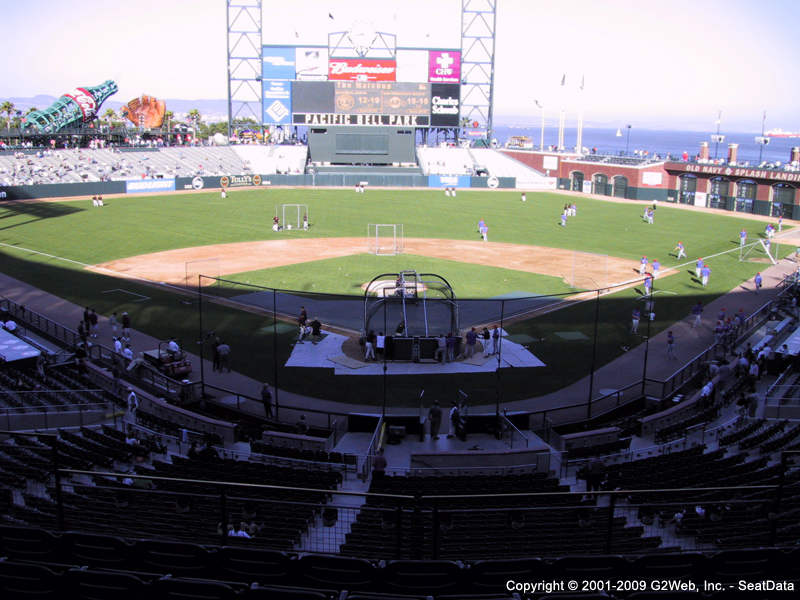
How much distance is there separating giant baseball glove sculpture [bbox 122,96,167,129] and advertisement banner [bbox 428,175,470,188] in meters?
56.9

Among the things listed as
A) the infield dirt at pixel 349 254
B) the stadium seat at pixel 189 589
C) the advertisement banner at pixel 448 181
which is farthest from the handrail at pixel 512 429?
the advertisement banner at pixel 448 181

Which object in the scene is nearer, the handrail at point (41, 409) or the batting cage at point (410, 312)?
the handrail at point (41, 409)

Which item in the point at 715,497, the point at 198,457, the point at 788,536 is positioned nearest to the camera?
the point at 788,536

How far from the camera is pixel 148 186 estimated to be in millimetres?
77688

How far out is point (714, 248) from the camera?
168ft

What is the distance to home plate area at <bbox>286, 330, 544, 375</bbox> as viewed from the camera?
2522cm

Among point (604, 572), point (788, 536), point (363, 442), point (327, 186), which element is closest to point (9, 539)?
point (604, 572)

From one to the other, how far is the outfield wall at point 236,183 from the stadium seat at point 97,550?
67353 mm

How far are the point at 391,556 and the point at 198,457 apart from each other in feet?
22.4

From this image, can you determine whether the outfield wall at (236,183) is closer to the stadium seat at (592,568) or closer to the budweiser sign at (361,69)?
the budweiser sign at (361,69)

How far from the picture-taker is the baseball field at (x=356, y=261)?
27609 mm

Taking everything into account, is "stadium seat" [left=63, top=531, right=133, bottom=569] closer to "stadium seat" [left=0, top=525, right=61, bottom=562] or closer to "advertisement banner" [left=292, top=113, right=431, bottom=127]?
"stadium seat" [left=0, top=525, right=61, bottom=562]

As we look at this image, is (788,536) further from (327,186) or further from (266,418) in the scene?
(327,186)

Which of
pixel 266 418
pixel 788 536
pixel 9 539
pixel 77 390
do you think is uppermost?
pixel 9 539
